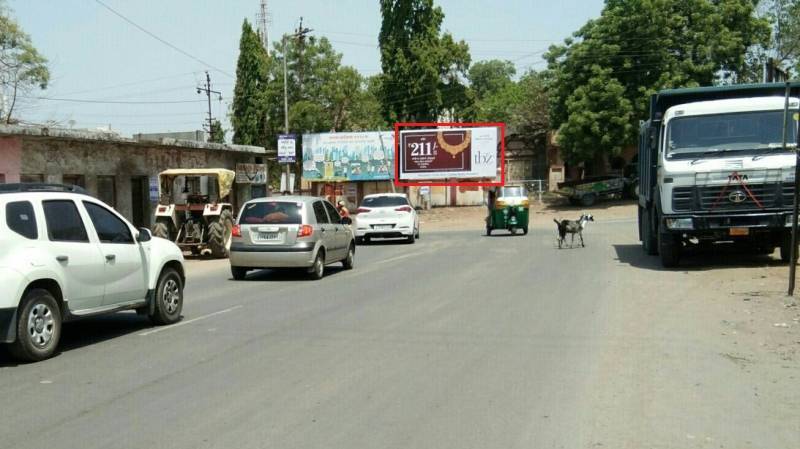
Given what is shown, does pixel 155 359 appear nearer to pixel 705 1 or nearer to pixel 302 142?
pixel 302 142

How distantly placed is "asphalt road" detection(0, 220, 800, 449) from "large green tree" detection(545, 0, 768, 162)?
36437mm

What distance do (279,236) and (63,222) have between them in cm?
705

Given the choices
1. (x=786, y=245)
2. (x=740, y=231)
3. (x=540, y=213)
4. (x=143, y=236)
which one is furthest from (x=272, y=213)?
(x=540, y=213)

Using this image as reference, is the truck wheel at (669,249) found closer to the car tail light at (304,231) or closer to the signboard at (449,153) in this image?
the car tail light at (304,231)

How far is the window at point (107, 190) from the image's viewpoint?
1009 inches

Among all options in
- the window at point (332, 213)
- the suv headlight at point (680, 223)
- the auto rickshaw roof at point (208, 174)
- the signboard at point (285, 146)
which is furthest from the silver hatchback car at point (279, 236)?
the signboard at point (285, 146)

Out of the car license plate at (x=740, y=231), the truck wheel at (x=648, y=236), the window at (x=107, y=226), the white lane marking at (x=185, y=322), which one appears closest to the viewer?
the window at (x=107, y=226)

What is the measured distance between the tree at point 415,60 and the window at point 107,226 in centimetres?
4539

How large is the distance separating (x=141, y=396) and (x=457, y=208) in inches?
1876

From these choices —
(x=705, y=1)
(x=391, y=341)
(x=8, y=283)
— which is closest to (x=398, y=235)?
(x=391, y=341)

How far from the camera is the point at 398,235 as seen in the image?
27.5 m

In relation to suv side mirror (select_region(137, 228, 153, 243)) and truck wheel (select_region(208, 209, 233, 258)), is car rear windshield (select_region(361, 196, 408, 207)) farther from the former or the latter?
suv side mirror (select_region(137, 228, 153, 243))

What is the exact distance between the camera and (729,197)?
14.5m

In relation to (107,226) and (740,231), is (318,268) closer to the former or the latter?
(107,226)
